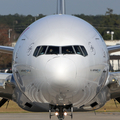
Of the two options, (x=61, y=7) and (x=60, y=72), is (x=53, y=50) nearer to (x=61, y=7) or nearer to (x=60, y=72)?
(x=60, y=72)

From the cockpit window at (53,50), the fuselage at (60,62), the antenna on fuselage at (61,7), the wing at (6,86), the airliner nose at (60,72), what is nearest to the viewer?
the airliner nose at (60,72)

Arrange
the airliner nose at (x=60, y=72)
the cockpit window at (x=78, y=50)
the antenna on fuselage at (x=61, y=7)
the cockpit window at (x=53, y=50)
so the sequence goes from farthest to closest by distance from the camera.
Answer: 1. the antenna on fuselage at (x=61, y=7)
2. the cockpit window at (x=78, y=50)
3. the cockpit window at (x=53, y=50)
4. the airliner nose at (x=60, y=72)

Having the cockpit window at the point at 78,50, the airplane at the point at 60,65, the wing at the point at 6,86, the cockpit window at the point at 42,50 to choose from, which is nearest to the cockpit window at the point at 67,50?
the airplane at the point at 60,65

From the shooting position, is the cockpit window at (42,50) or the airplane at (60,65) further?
the cockpit window at (42,50)

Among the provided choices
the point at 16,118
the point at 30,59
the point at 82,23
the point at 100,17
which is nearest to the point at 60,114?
the point at 30,59

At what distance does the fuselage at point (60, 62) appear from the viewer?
9.41 meters

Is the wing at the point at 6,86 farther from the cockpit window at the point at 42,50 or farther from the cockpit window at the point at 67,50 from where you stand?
the cockpit window at the point at 67,50

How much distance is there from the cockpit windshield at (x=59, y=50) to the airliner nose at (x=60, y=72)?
61 cm

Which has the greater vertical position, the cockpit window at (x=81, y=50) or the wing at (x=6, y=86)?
the cockpit window at (x=81, y=50)

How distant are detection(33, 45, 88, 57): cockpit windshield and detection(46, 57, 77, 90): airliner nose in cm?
61

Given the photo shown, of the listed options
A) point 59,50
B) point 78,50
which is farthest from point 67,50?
point 78,50

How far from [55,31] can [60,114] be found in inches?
114

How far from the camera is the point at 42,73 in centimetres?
956

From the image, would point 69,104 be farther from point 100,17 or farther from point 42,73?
point 100,17
